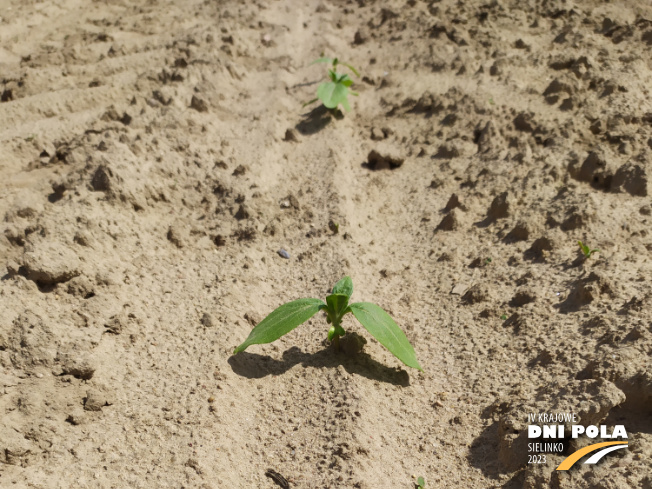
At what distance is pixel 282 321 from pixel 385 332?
1.35 ft

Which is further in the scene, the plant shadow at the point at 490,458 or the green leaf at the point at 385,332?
the green leaf at the point at 385,332

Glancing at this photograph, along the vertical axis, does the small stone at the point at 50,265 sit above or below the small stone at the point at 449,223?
above

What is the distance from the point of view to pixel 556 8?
14.9 feet

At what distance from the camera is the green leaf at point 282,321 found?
2.26m

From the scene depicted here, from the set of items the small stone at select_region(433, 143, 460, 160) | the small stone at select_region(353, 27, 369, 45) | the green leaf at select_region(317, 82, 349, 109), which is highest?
the small stone at select_region(353, 27, 369, 45)

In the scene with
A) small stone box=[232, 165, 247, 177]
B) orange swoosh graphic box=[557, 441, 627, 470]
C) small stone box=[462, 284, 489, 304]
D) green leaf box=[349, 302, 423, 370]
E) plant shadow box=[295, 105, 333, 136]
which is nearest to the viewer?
orange swoosh graphic box=[557, 441, 627, 470]

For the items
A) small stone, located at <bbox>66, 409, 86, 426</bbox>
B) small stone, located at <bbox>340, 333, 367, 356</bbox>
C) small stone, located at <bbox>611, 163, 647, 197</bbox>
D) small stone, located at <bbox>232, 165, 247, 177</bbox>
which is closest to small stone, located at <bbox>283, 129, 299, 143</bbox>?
small stone, located at <bbox>232, 165, 247, 177</bbox>

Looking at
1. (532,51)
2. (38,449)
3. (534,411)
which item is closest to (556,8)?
(532,51)

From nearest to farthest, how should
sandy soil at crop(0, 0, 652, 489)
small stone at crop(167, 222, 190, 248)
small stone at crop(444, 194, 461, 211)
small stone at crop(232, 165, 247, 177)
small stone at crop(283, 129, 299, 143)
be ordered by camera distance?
1. sandy soil at crop(0, 0, 652, 489)
2. small stone at crop(167, 222, 190, 248)
3. small stone at crop(444, 194, 461, 211)
4. small stone at crop(232, 165, 247, 177)
5. small stone at crop(283, 129, 299, 143)

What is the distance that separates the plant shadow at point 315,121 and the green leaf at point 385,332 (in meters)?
2.03

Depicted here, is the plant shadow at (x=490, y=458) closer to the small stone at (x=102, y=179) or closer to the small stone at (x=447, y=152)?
the small stone at (x=447, y=152)

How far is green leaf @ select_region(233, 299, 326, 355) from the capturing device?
2.26m

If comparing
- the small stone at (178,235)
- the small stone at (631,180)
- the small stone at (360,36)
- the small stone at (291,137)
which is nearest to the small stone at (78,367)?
the small stone at (178,235)

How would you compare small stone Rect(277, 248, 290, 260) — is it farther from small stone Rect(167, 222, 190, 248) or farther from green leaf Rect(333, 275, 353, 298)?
green leaf Rect(333, 275, 353, 298)
